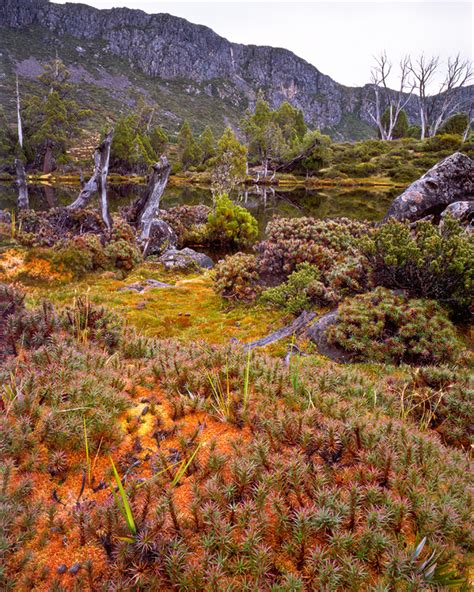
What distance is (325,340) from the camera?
23.3 ft

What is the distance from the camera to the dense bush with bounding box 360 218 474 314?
691 cm

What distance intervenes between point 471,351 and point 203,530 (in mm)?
6570

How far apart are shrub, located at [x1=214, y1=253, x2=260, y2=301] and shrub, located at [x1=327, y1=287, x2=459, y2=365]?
3708 mm

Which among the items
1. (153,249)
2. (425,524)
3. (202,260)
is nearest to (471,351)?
(425,524)

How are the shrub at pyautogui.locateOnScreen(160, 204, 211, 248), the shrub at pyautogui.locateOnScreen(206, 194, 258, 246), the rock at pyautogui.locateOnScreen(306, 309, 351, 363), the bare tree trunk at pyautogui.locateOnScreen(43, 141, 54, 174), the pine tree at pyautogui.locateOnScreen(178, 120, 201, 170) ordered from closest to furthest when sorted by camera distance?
the rock at pyautogui.locateOnScreen(306, 309, 351, 363)
the shrub at pyautogui.locateOnScreen(206, 194, 258, 246)
the shrub at pyautogui.locateOnScreen(160, 204, 211, 248)
the bare tree trunk at pyautogui.locateOnScreen(43, 141, 54, 174)
the pine tree at pyautogui.locateOnScreen(178, 120, 201, 170)

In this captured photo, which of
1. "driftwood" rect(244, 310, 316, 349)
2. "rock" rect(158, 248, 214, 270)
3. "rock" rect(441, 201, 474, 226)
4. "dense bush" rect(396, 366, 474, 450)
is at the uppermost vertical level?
"rock" rect(441, 201, 474, 226)

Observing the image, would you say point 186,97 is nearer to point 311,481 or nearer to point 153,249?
point 153,249

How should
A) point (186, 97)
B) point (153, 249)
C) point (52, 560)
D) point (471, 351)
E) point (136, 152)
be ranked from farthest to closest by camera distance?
point (186, 97)
point (136, 152)
point (153, 249)
point (471, 351)
point (52, 560)

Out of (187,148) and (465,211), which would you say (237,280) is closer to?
(465,211)

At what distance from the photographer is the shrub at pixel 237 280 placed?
10352 mm

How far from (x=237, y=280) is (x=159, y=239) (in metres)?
11.0

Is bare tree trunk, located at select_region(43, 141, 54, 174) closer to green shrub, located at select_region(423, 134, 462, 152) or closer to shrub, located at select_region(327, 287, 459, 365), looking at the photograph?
green shrub, located at select_region(423, 134, 462, 152)

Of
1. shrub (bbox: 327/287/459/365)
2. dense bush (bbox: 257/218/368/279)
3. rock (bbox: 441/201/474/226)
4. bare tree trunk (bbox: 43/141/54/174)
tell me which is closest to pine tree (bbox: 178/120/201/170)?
bare tree trunk (bbox: 43/141/54/174)

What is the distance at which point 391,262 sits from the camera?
752cm
